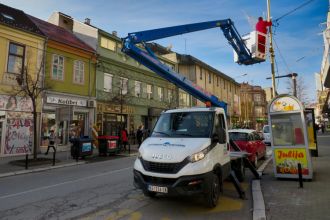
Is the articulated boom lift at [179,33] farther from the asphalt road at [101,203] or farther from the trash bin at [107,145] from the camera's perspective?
the trash bin at [107,145]

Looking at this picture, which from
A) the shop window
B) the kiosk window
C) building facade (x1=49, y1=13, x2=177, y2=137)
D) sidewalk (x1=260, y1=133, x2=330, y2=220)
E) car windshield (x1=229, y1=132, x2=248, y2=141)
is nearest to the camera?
sidewalk (x1=260, y1=133, x2=330, y2=220)

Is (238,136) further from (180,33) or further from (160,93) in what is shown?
(160,93)

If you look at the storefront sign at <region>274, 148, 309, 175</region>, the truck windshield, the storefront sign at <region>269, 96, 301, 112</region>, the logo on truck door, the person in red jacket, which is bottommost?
the storefront sign at <region>274, 148, 309, 175</region>

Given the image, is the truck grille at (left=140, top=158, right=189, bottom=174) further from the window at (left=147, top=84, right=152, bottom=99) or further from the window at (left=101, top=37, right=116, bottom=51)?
the window at (left=147, top=84, right=152, bottom=99)

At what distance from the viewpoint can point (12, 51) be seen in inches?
729

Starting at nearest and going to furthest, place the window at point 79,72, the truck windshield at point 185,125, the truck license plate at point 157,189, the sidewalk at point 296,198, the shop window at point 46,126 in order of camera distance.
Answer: the sidewalk at point 296,198 → the truck license plate at point 157,189 → the truck windshield at point 185,125 → the shop window at point 46,126 → the window at point 79,72

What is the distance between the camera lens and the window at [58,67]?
21.1 m

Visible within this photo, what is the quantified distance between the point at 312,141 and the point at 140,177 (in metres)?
12.2

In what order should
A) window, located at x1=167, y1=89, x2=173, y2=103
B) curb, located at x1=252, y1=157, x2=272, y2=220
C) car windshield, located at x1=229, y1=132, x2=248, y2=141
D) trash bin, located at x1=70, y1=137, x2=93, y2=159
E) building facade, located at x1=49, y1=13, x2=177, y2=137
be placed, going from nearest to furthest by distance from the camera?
curb, located at x1=252, y1=157, x2=272, y2=220 → car windshield, located at x1=229, y1=132, x2=248, y2=141 → trash bin, located at x1=70, y1=137, x2=93, y2=159 → building facade, located at x1=49, y1=13, x2=177, y2=137 → window, located at x1=167, y1=89, x2=173, y2=103

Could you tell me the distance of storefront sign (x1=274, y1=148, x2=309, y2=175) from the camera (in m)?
9.01

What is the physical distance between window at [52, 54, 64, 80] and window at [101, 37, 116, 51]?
5.16m

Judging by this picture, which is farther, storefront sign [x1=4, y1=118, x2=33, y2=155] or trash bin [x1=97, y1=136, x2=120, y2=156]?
trash bin [x1=97, y1=136, x2=120, y2=156]

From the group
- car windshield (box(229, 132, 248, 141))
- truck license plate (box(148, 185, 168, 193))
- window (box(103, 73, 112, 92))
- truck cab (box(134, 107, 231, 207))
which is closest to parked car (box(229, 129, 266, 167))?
car windshield (box(229, 132, 248, 141))

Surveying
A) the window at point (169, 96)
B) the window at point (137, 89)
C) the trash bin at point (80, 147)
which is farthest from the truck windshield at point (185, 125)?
the window at point (169, 96)
